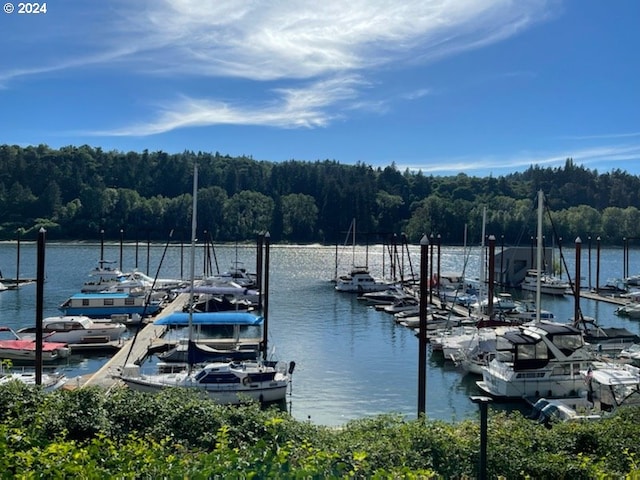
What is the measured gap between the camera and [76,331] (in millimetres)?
36094

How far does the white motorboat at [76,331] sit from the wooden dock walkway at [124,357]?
47.3 inches

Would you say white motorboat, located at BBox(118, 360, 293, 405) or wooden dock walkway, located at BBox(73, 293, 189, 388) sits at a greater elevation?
white motorboat, located at BBox(118, 360, 293, 405)

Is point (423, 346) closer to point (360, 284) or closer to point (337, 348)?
point (337, 348)

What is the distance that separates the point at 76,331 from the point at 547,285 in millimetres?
51771

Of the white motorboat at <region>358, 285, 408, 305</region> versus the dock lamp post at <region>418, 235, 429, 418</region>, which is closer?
the dock lamp post at <region>418, 235, 429, 418</region>

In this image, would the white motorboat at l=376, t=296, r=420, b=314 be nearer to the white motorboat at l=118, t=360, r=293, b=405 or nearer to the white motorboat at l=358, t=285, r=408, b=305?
the white motorboat at l=358, t=285, r=408, b=305

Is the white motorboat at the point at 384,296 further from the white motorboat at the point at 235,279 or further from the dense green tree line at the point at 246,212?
the dense green tree line at the point at 246,212

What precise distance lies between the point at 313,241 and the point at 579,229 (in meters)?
71.7

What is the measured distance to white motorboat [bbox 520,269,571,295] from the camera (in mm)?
66688

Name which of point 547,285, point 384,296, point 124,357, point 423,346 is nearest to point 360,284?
point 384,296

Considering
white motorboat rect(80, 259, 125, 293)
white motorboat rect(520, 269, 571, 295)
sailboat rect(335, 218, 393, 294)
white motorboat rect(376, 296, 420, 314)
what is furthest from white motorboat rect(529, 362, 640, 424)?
white motorboat rect(80, 259, 125, 293)

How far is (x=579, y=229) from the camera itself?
157 metres

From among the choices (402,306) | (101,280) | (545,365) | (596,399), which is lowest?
(596,399)

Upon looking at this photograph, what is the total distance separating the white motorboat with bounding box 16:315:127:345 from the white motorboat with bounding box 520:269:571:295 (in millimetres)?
45778
